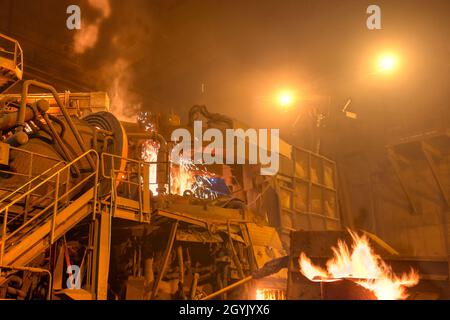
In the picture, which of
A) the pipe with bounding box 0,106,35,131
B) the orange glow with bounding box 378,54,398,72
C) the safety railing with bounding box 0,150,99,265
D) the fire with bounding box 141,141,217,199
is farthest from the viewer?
the orange glow with bounding box 378,54,398,72

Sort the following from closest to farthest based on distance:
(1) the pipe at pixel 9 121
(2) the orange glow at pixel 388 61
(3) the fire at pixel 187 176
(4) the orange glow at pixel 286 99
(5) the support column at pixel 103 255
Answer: (5) the support column at pixel 103 255
(1) the pipe at pixel 9 121
(3) the fire at pixel 187 176
(2) the orange glow at pixel 388 61
(4) the orange glow at pixel 286 99

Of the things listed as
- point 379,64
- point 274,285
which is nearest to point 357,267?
point 274,285

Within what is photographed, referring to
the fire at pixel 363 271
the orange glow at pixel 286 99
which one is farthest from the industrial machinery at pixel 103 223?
the orange glow at pixel 286 99

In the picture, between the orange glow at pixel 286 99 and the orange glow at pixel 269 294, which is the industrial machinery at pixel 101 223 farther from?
the orange glow at pixel 286 99

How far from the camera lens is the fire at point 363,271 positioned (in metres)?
6.17

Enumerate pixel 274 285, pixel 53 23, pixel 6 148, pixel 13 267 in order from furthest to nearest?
pixel 53 23, pixel 274 285, pixel 6 148, pixel 13 267

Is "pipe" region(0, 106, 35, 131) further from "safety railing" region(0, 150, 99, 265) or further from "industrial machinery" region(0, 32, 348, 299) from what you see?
"safety railing" region(0, 150, 99, 265)

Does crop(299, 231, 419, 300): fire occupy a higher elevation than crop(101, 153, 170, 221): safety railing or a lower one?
lower

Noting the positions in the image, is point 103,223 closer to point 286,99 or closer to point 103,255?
point 103,255

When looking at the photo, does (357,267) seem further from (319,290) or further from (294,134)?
(294,134)

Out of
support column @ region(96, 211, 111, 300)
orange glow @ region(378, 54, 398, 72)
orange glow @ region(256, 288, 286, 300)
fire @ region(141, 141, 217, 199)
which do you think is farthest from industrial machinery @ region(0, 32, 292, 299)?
orange glow @ region(378, 54, 398, 72)

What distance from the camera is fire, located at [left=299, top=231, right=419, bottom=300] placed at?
6.17m

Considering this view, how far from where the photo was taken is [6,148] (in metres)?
7.63

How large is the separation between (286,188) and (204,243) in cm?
637
